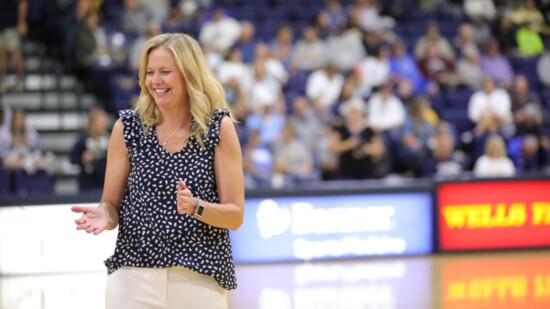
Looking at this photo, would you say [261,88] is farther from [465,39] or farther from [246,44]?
[465,39]

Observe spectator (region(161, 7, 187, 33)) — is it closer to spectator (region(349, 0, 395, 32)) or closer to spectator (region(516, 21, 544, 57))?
spectator (region(349, 0, 395, 32))

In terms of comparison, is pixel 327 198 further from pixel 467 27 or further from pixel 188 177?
pixel 188 177

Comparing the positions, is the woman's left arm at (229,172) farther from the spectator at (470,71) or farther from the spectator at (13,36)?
the spectator at (470,71)

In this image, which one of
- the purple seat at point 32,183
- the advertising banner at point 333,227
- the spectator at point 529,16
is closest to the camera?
the advertising banner at point 333,227

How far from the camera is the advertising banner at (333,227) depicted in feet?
37.7

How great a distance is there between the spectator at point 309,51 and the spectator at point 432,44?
1.61 meters

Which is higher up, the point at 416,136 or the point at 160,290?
the point at 416,136

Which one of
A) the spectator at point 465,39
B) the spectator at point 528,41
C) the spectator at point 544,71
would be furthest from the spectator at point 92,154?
the spectator at point 528,41

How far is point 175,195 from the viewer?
3.64 m

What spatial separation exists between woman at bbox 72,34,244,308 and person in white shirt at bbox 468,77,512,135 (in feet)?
36.6

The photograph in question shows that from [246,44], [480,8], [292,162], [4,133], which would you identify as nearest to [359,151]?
[292,162]

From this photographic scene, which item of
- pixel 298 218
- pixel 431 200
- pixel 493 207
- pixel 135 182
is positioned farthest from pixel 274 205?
pixel 135 182

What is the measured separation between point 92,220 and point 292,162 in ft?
30.6

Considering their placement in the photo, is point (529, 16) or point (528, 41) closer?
point (528, 41)
